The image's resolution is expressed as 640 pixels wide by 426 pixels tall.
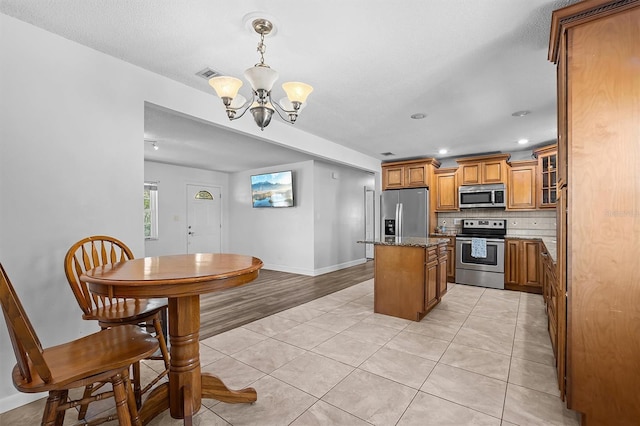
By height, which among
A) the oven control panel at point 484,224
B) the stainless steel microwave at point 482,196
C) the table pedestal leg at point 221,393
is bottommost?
the table pedestal leg at point 221,393

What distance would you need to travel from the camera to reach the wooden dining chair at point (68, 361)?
1.05 m

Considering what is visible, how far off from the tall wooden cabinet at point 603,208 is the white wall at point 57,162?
299 cm

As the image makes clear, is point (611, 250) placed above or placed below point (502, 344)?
above

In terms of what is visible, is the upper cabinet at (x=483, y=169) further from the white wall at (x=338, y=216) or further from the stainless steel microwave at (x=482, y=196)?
the white wall at (x=338, y=216)

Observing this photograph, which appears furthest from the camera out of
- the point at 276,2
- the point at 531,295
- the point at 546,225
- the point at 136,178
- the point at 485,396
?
the point at 546,225

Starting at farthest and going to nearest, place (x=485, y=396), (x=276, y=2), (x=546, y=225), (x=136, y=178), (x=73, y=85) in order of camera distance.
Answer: (x=546, y=225), (x=136, y=178), (x=73, y=85), (x=485, y=396), (x=276, y=2)

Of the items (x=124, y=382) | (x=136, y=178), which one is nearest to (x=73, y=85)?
(x=136, y=178)

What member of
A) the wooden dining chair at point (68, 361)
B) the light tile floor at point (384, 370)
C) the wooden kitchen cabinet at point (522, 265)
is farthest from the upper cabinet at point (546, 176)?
the wooden dining chair at point (68, 361)

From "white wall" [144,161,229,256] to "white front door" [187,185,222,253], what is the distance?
0.12 metres

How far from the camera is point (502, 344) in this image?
2.72 meters

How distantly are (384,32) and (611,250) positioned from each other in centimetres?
184

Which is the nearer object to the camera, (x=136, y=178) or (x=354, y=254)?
(x=136, y=178)

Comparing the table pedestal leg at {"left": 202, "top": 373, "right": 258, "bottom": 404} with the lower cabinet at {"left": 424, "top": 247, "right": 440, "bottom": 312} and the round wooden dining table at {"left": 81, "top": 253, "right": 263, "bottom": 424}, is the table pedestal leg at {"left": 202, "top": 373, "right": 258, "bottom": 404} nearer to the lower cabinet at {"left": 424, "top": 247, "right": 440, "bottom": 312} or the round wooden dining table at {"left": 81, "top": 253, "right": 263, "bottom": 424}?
the round wooden dining table at {"left": 81, "top": 253, "right": 263, "bottom": 424}

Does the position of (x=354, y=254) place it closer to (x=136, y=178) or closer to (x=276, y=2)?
(x=136, y=178)
